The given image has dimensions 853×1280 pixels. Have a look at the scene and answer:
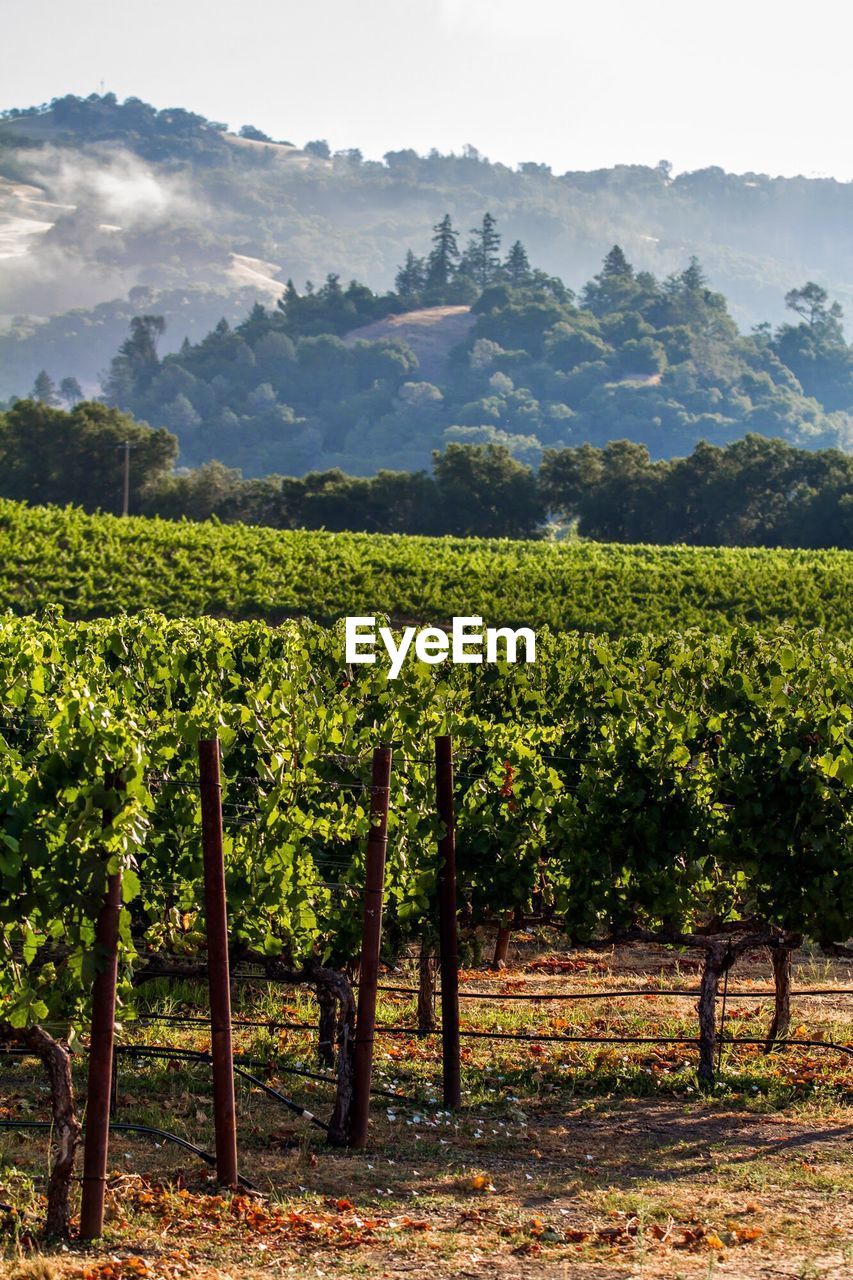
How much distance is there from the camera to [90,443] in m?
82.4

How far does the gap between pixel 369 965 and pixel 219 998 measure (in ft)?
3.76

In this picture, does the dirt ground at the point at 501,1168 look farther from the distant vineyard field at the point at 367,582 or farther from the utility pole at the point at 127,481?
the utility pole at the point at 127,481

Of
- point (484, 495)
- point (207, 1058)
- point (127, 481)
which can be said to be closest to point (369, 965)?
point (207, 1058)

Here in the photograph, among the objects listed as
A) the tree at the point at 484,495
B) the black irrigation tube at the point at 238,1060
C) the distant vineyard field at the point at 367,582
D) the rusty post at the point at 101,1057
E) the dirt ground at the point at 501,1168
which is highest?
the tree at the point at 484,495

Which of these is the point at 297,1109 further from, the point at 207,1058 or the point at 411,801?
the point at 411,801

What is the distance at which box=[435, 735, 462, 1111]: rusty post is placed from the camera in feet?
32.1

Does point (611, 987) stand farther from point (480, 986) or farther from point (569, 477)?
point (569, 477)

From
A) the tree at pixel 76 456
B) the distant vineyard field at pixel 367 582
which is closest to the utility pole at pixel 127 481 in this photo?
the tree at pixel 76 456

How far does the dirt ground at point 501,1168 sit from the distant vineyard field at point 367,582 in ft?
100

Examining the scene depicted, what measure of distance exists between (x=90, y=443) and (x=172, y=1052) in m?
76.1

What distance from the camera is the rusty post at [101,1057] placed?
705 cm

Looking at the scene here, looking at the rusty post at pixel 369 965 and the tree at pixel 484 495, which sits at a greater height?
the tree at pixel 484 495

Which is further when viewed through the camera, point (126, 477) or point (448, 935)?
point (126, 477)

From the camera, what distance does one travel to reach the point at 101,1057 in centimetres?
711
